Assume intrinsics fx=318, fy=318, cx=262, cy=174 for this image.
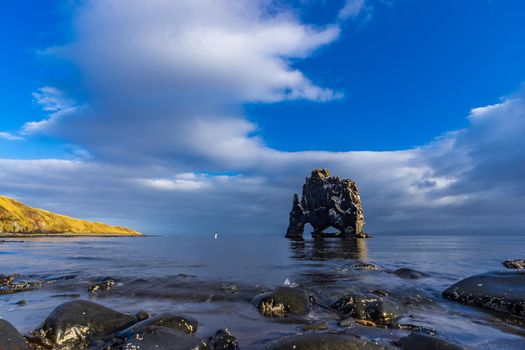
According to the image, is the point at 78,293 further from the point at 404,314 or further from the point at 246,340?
the point at 404,314

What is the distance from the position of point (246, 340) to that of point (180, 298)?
7.05 metres

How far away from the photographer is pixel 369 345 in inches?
284

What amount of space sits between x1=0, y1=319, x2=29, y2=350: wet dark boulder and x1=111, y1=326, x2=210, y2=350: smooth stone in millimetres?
1814

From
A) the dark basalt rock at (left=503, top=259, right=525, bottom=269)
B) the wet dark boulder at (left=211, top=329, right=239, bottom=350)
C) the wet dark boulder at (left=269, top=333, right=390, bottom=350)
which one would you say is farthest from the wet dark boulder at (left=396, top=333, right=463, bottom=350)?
the dark basalt rock at (left=503, top=259, right=525, bottom=269)

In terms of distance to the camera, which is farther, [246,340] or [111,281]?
[111,281]

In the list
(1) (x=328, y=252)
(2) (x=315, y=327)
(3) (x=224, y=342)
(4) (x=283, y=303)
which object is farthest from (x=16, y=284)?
(1) (x=328, y=252)

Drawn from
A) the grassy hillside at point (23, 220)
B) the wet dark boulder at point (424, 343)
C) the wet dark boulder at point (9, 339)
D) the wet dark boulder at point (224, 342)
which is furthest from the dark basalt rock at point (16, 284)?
the grassy hillside at point (23, 220)

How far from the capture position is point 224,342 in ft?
26.3

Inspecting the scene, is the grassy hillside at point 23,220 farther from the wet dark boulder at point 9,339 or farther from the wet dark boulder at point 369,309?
the wet dark boulder at point 369,309

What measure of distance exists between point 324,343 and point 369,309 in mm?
4817

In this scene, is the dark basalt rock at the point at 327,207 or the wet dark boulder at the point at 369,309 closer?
the wet dark boulder at the point at 369,309

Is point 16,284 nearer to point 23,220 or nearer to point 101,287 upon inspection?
point 101,287

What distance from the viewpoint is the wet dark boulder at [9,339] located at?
662cm

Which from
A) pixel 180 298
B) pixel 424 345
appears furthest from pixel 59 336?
pixel 424 345
